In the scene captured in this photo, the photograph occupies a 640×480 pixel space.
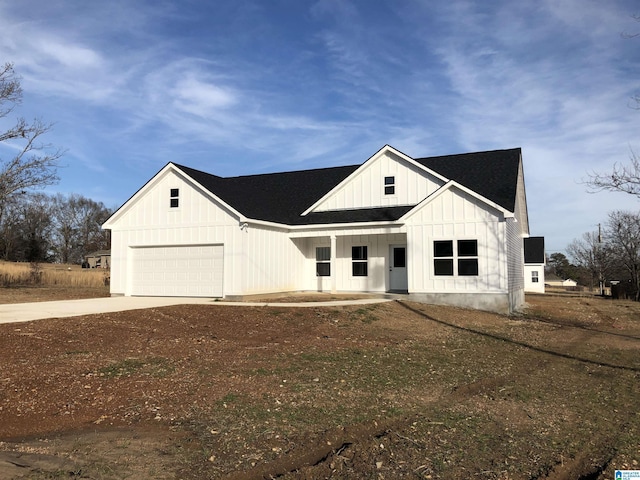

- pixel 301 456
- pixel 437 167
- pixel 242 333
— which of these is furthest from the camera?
pixel 437 167

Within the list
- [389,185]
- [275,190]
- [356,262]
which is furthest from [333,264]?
[275,190]

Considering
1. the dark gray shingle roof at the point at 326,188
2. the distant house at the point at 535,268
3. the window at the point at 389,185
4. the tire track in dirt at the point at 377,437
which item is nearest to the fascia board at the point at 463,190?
the dark gray shingle roof at the point at 326,188

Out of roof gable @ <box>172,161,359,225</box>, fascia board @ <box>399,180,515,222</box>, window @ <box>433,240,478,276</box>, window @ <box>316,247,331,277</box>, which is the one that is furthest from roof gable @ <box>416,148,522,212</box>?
window @ <box>316,247,331,277</box>

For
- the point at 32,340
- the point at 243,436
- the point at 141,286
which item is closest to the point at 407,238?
the point at 141,286

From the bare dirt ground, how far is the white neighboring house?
20.7 feet

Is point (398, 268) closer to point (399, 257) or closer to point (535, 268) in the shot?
point (399, 257)

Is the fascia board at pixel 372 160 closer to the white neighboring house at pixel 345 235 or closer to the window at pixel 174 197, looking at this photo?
the white neighboring house at pixel 345 235

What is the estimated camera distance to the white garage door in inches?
789

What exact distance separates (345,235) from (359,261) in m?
1.56

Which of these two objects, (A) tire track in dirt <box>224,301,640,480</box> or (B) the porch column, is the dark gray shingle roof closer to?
(B) the porch column

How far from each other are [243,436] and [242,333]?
22.2 feet

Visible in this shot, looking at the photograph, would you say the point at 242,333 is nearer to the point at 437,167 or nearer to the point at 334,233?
the point at 334,233

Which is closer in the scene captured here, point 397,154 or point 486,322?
point 486,322

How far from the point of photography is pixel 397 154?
2212cm
